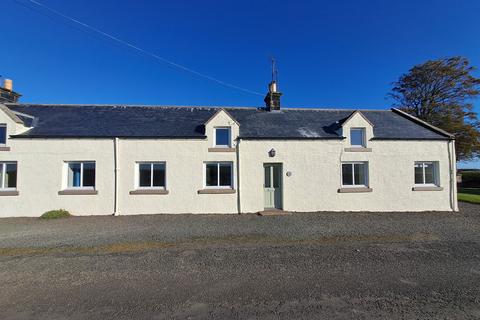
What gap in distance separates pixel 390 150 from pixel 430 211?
3599mm

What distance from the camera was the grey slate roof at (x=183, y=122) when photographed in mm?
12242

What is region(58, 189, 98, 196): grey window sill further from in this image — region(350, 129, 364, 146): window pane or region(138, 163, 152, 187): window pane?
region(350, 129, 364, 146): window pane

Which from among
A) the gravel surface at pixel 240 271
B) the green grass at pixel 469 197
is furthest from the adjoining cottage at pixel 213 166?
the green grass at pixel 469 197

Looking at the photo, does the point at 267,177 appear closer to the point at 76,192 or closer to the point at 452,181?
the point at 76,192

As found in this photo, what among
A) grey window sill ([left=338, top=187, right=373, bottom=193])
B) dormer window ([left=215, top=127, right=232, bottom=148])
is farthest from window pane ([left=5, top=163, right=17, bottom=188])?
grey window sill ([left=338, top=187, right=373, bottom=193])

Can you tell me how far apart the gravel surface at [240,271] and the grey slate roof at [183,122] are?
485 cm

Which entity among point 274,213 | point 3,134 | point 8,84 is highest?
point 8,84

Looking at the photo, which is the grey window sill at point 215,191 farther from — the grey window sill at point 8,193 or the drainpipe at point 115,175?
the grey window sill at point 8,193

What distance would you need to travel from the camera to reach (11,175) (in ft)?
37.9

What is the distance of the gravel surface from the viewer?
3.72 metres

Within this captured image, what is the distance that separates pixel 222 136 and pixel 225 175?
1.99 m

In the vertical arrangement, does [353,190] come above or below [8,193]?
below

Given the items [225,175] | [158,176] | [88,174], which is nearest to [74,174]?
[88,174]

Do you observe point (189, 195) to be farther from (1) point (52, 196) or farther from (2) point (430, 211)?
(2) point (430, 211)
